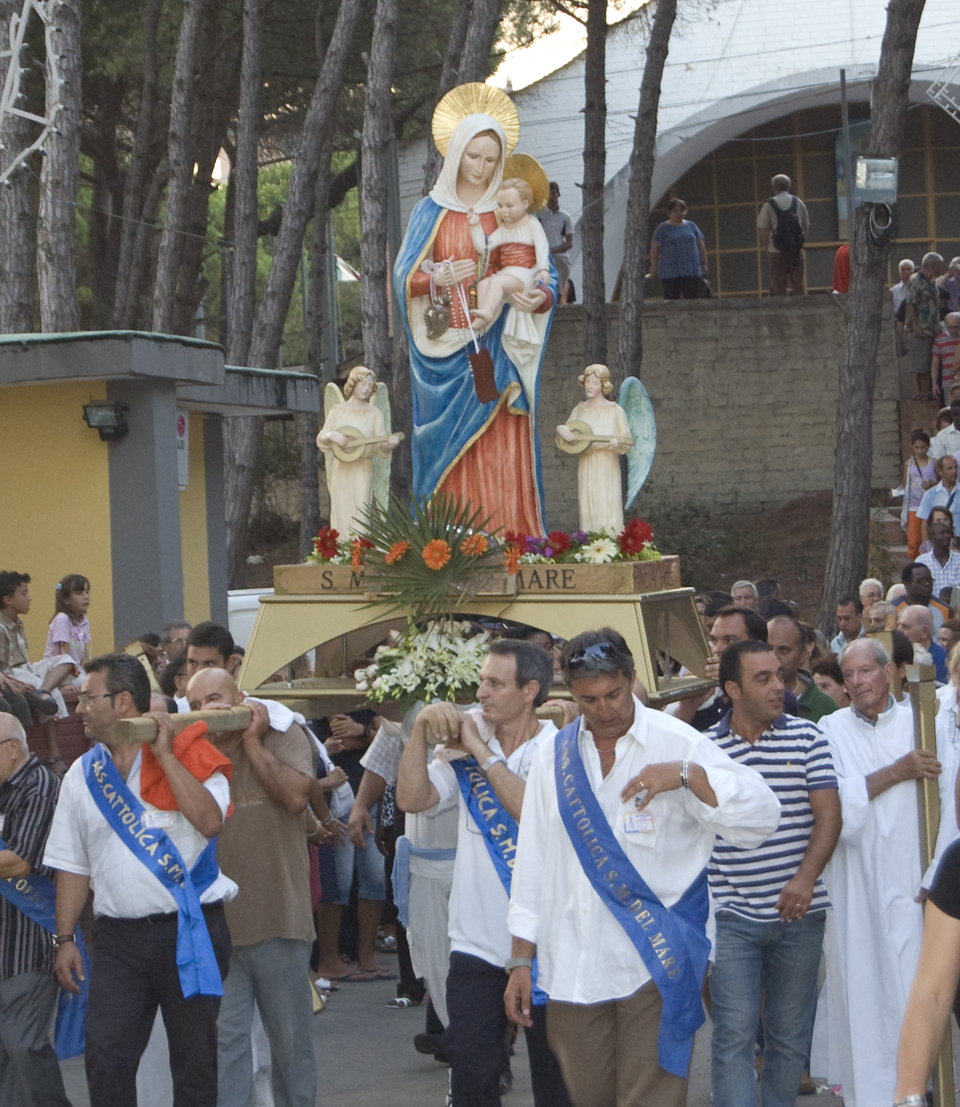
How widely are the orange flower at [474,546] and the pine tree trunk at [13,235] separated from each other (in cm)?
843

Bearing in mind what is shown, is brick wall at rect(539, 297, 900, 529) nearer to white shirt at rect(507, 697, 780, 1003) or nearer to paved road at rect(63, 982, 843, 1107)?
paved road at rect(63, 982, 843, 1107)

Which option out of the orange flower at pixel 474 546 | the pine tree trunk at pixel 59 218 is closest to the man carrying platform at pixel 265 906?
the orange flower at pixel 474 546

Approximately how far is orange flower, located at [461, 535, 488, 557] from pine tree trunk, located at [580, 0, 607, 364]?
1378cm

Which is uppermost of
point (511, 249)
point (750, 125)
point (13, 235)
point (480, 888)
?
point (750, 125)

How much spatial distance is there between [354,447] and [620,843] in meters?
4.59

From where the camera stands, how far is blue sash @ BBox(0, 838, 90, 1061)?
5699 millimetres

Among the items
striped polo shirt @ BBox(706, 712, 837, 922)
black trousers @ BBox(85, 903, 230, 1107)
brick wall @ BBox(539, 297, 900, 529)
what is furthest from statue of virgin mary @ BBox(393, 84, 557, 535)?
brick wall @ BBox(539, 297, 900, 529)

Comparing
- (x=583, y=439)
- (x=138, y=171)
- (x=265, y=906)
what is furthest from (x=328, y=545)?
(x=138, y=171)

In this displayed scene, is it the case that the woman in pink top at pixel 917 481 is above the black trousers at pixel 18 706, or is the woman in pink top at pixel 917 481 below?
above

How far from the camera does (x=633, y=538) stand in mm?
8719

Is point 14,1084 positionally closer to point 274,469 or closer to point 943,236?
point 274,469

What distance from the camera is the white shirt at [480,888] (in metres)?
5.57

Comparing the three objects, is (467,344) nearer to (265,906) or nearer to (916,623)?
(916,623)

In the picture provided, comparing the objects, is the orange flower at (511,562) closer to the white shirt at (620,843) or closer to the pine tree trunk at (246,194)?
the white shirt at (620,843)
